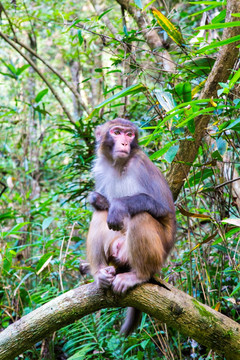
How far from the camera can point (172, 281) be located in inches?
185

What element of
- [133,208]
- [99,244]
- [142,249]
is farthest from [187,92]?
[99,244]

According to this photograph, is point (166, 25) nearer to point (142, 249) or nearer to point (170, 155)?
point (170, 155)

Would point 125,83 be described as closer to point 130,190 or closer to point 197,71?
point 197,71

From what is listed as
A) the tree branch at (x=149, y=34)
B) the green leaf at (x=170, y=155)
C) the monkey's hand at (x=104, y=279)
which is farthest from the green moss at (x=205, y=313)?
the tree branch at (x=149, y=34)

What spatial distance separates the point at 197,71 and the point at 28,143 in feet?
12.4

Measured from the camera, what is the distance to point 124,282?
10.6 ft

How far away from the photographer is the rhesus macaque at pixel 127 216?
3357 millimetres

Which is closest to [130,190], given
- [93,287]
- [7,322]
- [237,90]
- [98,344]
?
[93,287]

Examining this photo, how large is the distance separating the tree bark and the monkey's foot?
0.21 ft

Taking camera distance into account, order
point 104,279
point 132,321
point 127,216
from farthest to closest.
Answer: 1. point 132,321
2. point 127,216
3. point 104,279

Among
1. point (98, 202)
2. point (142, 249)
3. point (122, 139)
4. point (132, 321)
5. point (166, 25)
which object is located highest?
point (166, 25)

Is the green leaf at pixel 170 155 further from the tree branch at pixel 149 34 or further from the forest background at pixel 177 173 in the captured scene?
the tree branch at pixel 149 34

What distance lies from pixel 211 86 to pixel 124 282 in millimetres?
1978

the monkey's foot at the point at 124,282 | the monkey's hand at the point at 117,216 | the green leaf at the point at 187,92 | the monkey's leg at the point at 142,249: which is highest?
the green leaf at the point at 187,92
